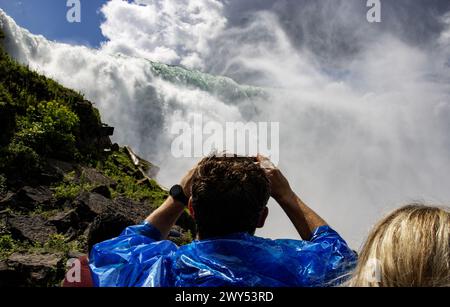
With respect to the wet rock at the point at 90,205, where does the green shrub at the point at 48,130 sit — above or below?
above

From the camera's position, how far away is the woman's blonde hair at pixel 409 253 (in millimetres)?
1537

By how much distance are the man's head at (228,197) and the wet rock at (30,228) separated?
5454 mm

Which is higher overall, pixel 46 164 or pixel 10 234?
pixel 46 164

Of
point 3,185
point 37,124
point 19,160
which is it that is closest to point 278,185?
point 3,185

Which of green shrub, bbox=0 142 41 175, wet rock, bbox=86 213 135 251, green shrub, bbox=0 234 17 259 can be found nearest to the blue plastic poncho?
wet rock, bbox=86 213 135 251

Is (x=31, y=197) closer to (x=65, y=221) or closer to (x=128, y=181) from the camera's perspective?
(x=65, y=221)

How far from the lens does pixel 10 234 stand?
664 cm

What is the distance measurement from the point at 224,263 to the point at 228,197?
30cm

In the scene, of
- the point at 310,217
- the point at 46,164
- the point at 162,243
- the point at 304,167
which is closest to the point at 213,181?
the point at 162,243

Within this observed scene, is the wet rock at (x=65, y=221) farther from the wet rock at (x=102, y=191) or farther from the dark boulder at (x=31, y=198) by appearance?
the wet rock at (x=102, y=191)

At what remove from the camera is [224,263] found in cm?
205

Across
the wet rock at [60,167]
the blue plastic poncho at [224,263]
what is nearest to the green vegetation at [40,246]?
the wet rock at [60,167]
